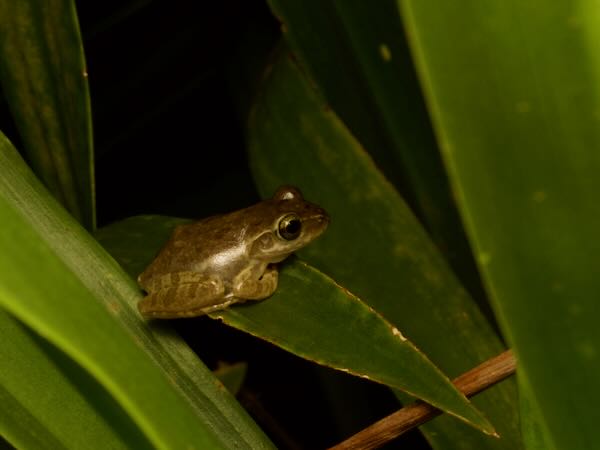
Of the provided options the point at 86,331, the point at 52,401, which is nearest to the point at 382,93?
the point at 52,401

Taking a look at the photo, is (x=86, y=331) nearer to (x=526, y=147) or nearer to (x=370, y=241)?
(x=526, y=147)

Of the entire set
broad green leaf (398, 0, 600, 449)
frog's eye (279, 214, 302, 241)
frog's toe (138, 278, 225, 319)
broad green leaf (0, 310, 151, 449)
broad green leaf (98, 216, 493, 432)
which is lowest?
frog's eye (279, 214, 302, 241)

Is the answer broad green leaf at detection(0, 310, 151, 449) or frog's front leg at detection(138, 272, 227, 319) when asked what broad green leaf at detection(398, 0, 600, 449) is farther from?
frog's front leg at detection(138, 272, 227, 319)

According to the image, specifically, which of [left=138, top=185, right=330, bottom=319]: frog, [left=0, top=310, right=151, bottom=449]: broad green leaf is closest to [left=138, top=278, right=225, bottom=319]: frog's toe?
[left=138, top=185, right=330, bottom=319]: frog

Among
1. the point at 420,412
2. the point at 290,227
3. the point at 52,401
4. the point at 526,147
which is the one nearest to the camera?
the point at 526,147

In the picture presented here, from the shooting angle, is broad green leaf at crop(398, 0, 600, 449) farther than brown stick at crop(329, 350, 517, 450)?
No
